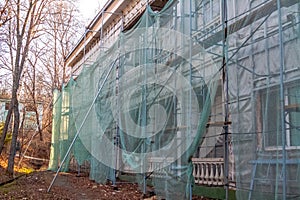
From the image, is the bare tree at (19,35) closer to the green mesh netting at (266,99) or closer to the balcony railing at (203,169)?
the balcony railing at (203,169)

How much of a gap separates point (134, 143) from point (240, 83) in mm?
3616

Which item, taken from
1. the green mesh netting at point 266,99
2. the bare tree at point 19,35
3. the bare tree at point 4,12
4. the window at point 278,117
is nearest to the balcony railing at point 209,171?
the green mesh netting at point 266,99

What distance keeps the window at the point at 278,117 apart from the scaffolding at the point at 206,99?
1cm

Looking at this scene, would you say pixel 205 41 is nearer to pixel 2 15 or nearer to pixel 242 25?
pixel 242 25

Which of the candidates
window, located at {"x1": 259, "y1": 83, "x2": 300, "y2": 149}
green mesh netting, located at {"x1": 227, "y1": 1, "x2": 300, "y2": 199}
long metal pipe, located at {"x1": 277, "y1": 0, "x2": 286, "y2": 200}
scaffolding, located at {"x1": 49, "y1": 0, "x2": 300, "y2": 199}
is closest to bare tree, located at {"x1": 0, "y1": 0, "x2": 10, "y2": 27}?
scaffolding, located at {"x1": 49, "y1": 0, "x2": 300, "y2": 199}

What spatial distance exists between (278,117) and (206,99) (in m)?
1.55

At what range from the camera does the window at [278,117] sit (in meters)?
3.54

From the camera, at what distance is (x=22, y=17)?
38.7 feet

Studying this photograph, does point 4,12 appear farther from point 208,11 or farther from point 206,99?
point 206,99

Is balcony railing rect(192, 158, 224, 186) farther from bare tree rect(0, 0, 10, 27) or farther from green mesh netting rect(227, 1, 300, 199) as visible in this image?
bare tree rect(0, 0, 10, 27)

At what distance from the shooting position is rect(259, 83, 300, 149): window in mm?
3539

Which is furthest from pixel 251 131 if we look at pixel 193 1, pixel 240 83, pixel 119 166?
pixel 119 166

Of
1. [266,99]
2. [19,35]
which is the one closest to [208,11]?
[266,99]

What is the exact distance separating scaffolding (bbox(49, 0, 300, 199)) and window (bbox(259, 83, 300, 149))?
0.01 m
